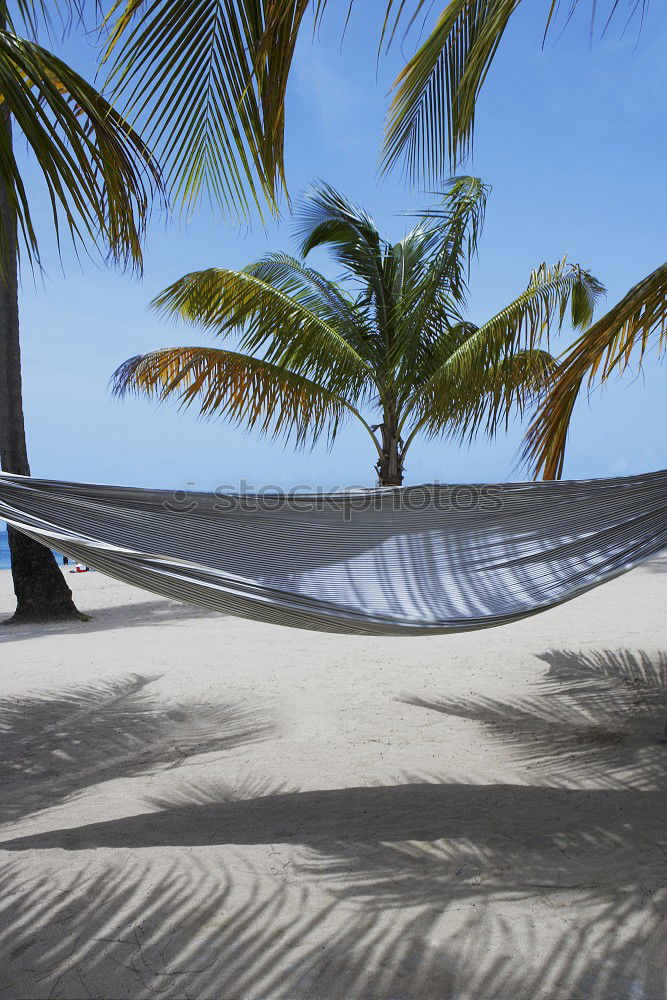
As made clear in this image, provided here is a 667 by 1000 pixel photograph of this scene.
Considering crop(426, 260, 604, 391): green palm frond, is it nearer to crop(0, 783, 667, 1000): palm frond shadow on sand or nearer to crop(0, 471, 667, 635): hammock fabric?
crop(0, 471, 667, 635): hammock fabric

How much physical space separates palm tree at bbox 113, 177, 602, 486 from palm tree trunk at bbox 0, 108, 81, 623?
116 centimetres

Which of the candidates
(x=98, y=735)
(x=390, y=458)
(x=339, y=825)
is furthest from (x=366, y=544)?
(x=390, y=458)

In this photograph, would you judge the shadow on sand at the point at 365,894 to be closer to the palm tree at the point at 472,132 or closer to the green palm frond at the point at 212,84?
the palm tree at the point at 472,132

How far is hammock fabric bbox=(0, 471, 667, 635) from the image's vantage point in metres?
1.96

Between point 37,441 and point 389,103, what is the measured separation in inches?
4547

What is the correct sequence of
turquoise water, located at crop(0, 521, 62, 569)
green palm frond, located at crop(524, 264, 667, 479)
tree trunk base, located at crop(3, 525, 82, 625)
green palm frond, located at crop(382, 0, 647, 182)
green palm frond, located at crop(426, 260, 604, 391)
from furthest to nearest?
turquoise water, located at crop(0, 521, 62, 569)
green palm frond, located at crop(426, 260, 604, 391)
tree trunk base, located at crop(3, 525, 82, 625)
green palm frond, located at crop(524, 264, 667, 479)
green palm frond, located at crop(382, 0, 647, 182)

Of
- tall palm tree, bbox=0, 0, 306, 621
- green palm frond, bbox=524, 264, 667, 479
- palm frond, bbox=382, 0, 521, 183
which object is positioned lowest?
green palm frond, bbox=524, 264, 667, 479

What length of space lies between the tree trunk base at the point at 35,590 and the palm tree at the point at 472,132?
3689mm

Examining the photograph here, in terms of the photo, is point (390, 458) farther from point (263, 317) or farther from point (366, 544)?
point (366, 544)

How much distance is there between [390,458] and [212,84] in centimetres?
469

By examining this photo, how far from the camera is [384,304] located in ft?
21.1

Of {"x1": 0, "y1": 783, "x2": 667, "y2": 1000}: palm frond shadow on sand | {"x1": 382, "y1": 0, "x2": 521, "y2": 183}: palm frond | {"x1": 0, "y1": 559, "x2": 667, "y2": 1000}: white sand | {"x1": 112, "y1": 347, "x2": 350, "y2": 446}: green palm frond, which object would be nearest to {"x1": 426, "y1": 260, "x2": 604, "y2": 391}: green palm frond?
{"x1": 112, "y1": 347, "x2": 350, "y2": 446}: green palm frond

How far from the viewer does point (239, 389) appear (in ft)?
19.9

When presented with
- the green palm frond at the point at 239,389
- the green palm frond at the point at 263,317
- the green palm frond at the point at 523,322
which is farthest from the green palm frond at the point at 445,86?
the green palm frond at the point at 239,389
